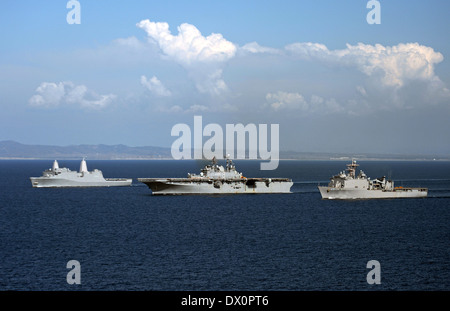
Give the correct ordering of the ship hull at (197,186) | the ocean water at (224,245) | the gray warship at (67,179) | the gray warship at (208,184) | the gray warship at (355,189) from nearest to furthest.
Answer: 1. the ocean water at (224,245)
2. the gray warship at (355,189)
3. the ship hull at (197,186)
4. the gray warship at (208,184)
5. the gray warship at (67,179)

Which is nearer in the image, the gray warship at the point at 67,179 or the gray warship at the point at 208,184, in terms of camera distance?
the gray warship at the point at 208,184

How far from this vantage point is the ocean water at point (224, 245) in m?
37.4

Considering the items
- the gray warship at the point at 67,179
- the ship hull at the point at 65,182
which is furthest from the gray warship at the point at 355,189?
the gray warship at the point at 67,179

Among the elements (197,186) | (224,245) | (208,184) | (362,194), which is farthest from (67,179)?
(224,245)

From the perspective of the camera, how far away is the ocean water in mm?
37406

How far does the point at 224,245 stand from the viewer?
4984 centimetres

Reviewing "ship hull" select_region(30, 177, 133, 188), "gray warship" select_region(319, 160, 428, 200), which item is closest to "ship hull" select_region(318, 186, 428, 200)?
"gray warship" select_region(319, 160, 428, 200)

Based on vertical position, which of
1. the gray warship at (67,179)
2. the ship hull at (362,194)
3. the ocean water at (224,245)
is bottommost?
Result: the ocean water at (224,245)

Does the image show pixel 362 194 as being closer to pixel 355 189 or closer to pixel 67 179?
pixel 355 189

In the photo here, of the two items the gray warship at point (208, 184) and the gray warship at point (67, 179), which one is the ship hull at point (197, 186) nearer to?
the gray warship at point (208, 184)

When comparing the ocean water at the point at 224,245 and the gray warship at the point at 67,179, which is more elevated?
the gray warship at the point at 67,179

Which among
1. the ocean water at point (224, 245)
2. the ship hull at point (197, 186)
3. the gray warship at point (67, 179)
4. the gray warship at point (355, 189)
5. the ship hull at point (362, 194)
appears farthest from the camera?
the gray warship at point (67, 179)

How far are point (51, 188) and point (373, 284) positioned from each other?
313 ft

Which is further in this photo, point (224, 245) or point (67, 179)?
point (67, 179)
